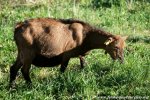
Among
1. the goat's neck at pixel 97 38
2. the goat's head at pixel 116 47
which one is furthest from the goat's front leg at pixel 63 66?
the goat's head at pixel 116 47

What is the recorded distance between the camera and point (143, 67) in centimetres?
917

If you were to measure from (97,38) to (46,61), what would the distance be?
53.5 inches

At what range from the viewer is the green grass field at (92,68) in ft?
27.9

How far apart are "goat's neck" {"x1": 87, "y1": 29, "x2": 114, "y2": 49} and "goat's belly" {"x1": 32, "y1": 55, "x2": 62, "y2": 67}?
2.88ft

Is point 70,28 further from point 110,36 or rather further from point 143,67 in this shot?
point 143,67

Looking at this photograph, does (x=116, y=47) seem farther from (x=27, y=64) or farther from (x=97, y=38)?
(x=27, y=64)

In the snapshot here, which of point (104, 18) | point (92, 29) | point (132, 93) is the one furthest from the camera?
point (104, 18)

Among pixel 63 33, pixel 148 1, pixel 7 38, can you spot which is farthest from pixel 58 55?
pixel 148 1

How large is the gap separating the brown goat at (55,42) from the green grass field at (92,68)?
348 mm

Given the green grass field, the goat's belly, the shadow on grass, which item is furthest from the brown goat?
the shadow on grass

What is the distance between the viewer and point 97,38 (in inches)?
383

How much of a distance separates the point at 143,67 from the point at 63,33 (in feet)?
6.61

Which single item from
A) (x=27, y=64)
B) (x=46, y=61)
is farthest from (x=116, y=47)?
(x=27, y=64)

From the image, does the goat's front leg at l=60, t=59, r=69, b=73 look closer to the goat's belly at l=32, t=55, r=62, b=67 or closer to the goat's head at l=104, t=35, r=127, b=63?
the goat's belly at l=32, t=55, r=62, b=67
